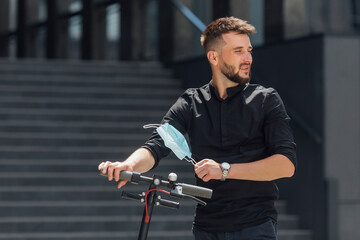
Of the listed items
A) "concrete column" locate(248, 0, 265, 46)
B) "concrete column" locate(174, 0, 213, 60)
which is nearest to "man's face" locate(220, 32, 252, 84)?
"concrete column" locate(248, 0, 265, 46)

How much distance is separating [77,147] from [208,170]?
297 inches

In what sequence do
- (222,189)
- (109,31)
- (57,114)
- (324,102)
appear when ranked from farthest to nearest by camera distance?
(109,31) → (57,114) → (324,102) → (222,189)

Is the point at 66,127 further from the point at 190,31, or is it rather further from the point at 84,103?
the point at 190,31

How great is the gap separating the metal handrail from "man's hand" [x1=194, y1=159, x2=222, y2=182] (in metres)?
9.12

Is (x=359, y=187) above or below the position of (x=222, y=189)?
below

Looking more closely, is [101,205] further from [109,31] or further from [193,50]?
[109,31]

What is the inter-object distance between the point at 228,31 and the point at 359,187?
6.05 meters

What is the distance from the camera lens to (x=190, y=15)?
13.3 meters

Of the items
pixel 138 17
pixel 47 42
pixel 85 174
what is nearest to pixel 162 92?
pixel 85 174

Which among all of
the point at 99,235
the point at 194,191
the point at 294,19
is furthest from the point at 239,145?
the point at 294,19

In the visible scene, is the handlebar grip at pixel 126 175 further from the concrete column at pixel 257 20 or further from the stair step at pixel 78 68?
the stair step at pixel 78 68

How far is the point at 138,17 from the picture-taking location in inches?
695

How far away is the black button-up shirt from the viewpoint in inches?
138

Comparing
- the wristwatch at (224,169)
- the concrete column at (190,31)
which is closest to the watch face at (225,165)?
the wristwatch at (224,169)
